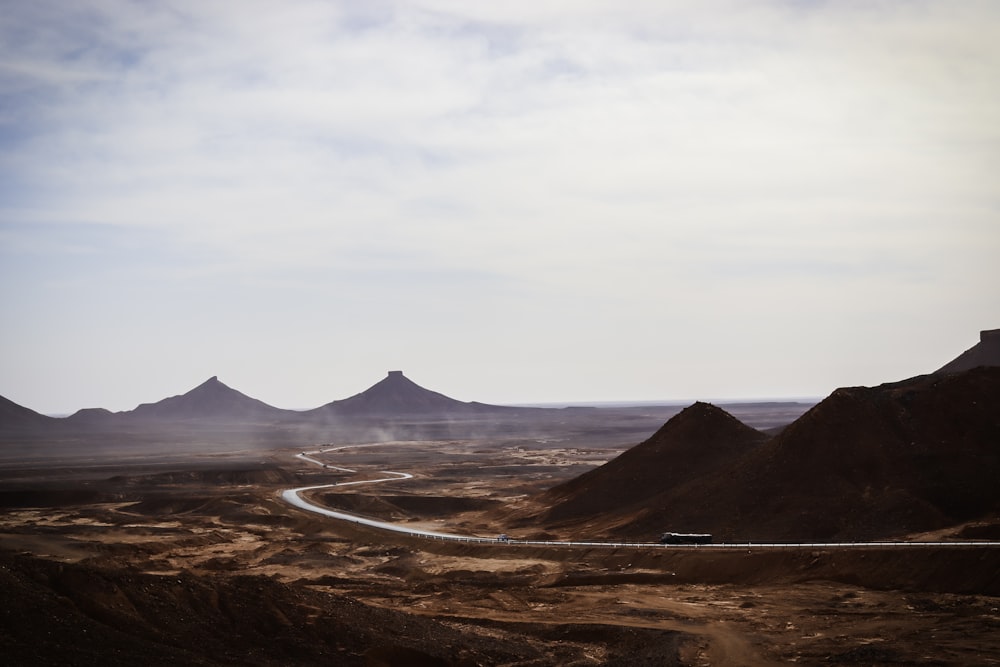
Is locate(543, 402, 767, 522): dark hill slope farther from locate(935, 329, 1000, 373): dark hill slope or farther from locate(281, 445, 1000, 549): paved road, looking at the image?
Result: locate(935, 329, 1000, 373): dark hill slope

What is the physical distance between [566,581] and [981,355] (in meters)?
121

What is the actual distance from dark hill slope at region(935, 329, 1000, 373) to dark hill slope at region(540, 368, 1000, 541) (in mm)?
74683

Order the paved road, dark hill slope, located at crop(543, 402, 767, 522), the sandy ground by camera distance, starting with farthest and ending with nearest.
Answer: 1. dark hill slope, located at crop(543, 402, 767, 522)
2. the paved road
3. the sandy ground

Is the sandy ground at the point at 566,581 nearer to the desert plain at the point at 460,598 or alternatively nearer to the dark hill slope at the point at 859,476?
the desert plain at the point at 460,598

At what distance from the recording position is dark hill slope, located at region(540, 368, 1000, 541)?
2763 inches

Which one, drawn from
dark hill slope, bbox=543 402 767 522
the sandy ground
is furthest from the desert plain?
dark hill slope, bbox=543 402 767 522

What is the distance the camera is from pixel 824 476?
254 ft

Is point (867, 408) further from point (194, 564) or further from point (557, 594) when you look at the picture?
point (194, 564)

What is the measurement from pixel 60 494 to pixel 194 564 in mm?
54488

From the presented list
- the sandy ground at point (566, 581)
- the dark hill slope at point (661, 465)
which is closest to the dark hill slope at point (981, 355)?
the dark hill slope at point (661, 465)

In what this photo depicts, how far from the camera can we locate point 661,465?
95062mm

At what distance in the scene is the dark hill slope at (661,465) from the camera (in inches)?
3590

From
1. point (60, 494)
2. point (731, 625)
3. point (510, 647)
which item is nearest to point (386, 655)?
point (510, 647)

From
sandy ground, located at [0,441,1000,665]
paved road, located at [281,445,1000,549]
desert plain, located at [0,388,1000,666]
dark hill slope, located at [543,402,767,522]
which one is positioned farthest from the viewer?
dark hill slope, located at [543,402,767,522]
